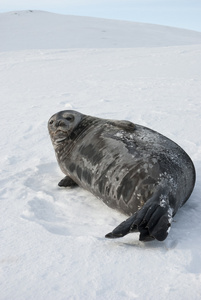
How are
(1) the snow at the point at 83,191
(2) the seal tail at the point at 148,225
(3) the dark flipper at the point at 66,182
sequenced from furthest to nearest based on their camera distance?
1. (3) the dark flipper at the point at 66,182
2. (2) the seal tail at the point at 148,225
3. (1) the snow at the point at 83,191

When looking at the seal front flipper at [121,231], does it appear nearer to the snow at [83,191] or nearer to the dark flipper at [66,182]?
the snow at [83,191]

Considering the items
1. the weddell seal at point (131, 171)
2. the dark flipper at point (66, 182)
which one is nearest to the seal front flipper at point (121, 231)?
the weddell seal at point (131, 171)

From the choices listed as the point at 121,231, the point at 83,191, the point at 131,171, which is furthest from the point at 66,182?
the point at 121,231

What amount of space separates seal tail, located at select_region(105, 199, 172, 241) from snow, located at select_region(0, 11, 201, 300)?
3.0 inches

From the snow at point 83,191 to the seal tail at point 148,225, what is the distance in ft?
0.25

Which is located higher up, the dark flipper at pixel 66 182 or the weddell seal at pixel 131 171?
the weddell seal at pixel 131 171

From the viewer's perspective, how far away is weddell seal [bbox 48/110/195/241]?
86.0 inches

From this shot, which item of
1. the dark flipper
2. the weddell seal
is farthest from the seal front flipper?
the dark flipper

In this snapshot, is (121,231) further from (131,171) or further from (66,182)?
(66,182)

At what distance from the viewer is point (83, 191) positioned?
125 inches

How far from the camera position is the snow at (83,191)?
182cm

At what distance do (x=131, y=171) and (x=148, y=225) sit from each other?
55 cm

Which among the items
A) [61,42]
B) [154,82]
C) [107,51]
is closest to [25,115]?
[154,82]

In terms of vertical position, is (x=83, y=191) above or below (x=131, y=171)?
below
